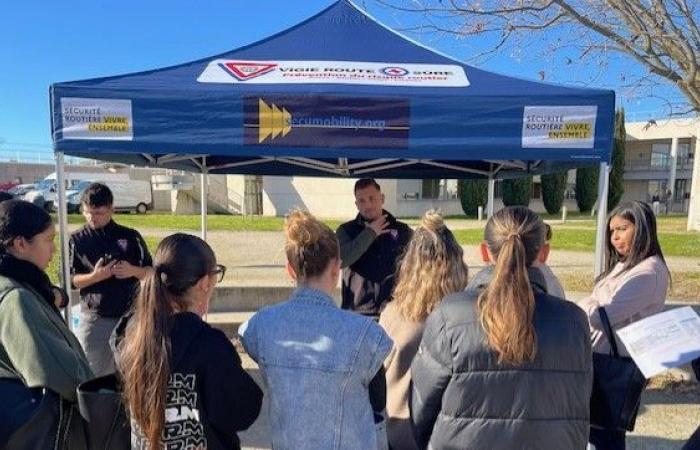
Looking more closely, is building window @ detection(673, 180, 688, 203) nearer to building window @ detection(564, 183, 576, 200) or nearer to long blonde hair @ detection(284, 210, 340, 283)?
building window @ detection(564, 183, 576, 200)

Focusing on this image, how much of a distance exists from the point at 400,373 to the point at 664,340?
108 centimetres

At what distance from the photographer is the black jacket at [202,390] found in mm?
1572

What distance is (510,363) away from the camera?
5.48ft

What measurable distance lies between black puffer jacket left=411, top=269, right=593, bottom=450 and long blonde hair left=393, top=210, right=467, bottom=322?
11.2 inches

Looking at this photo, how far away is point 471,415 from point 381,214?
2044 mm

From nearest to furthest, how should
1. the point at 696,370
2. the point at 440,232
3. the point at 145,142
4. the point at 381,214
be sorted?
the point at 696,370 < the point at 440,232 < the point at 145,142 < the point at 381,214

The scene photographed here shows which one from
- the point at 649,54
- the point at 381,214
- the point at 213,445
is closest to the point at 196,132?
the point at 381,214

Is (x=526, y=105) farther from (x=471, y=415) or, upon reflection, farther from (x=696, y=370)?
(x=471, y=415)

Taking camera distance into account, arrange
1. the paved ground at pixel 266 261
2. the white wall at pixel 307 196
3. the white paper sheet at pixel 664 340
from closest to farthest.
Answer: the white paper sheet at pixel 664 340, the paved ground at pixel 266 261, the white wall at pixel 307 196

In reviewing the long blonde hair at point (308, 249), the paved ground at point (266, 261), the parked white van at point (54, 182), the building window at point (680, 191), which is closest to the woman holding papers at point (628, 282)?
the long blonde hair at point (308, 249)

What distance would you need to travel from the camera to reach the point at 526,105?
3.19 meters

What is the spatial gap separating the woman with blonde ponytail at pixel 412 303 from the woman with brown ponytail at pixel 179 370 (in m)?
0.67

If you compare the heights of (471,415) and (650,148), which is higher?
(650,148)

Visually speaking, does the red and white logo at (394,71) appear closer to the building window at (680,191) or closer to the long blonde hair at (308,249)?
the long blonde hair at (308,249)
